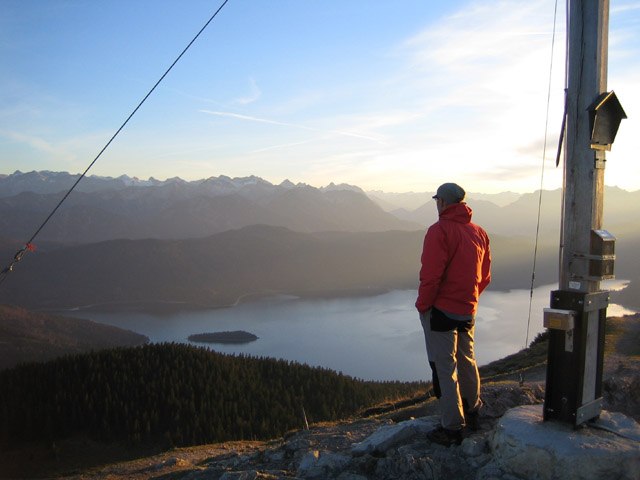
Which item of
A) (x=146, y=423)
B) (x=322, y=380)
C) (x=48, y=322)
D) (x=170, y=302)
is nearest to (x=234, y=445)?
(x=146, y=423)

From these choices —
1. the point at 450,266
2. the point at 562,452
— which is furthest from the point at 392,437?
the point at 450,266

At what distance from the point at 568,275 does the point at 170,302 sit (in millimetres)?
165189

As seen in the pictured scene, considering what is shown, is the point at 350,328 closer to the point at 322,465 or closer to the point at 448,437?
the point at 322,465

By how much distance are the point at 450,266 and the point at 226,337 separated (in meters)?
91.0

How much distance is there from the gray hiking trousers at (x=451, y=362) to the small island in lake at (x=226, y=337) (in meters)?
86.8

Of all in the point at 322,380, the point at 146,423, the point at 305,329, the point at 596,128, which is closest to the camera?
the point at 596,128

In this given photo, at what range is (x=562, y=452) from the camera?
3877 mm

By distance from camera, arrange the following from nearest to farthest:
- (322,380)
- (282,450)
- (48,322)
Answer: (282,450)
(322,380)
(48,322)

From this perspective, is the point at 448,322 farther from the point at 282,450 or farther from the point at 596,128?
the point at 282,450

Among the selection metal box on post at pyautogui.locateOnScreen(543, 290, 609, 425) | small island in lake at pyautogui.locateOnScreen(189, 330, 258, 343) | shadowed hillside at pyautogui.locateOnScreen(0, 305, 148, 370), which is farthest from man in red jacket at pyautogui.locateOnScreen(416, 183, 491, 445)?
small island in lake at pyautogui.locateOnScreen(189, 330, 258, 343)

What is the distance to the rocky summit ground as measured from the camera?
4.46 metres

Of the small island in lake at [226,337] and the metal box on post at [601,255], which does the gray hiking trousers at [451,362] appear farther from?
the small island in lake at [226,337]

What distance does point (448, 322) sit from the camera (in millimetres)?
4402

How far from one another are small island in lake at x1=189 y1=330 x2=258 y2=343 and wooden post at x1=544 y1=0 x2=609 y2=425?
87.5 metres
